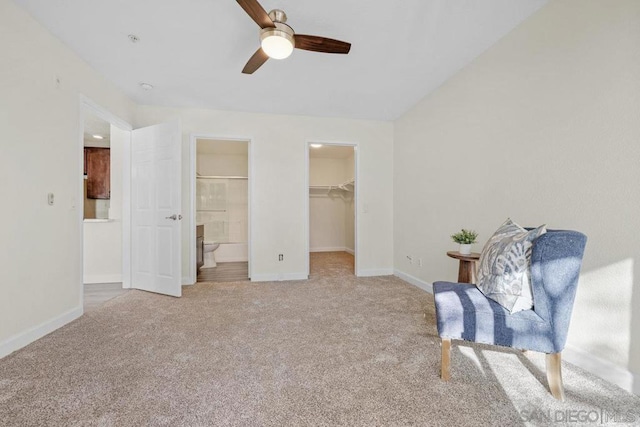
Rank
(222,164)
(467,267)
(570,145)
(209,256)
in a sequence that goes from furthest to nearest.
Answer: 1. (222,164)
2. (209,256)
3. (467,267)
4. (570,145)

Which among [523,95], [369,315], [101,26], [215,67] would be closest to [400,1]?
[523,95]

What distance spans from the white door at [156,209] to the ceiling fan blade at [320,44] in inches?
80.7

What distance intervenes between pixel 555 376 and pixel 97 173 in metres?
5.59

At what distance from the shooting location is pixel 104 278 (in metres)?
3.92

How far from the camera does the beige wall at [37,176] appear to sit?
195 centimetres

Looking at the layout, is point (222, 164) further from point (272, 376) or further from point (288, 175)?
point (272, 376)

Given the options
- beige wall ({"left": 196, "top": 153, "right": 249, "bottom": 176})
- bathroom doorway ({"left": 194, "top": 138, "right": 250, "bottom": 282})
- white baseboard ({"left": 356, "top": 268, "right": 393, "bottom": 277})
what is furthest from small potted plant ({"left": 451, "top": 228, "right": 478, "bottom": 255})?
beige wall ({"left": 196, "top": 153, "right": 249, "bottom": 176})

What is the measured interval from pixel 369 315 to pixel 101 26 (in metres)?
3.37

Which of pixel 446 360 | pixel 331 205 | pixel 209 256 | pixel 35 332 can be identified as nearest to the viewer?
pixel 446 360

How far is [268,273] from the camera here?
13.3 feet

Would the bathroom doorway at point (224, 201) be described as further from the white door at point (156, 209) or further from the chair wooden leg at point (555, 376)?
the chair wooden leg at point (555, 376)

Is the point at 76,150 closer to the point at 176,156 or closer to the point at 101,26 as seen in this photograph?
the point at 176,156

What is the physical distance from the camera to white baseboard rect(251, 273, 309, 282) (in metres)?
4.01

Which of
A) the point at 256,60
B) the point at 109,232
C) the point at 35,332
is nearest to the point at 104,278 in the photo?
the point at 109,232
